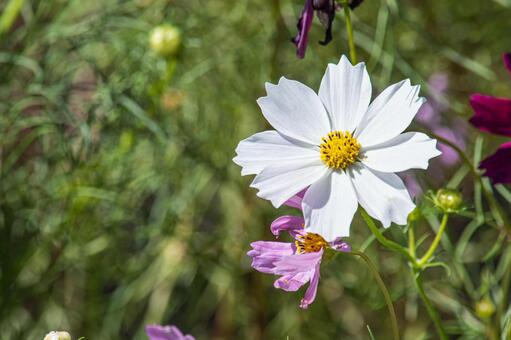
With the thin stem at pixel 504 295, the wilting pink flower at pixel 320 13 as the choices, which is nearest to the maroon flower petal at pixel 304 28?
the wilting pink flower at pixel 320 13

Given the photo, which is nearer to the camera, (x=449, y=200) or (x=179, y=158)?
(x=449, y=200)

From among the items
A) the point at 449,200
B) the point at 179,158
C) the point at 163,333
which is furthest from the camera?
the point at 179,158

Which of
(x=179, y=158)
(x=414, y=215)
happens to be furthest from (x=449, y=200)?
(x=179, y=158)

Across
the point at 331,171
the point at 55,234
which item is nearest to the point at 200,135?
the point at 55,234

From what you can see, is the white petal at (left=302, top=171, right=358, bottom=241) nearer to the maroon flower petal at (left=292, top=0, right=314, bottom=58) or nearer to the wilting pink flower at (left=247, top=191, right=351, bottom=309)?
the wilting pink flower at (left=247, top=191, right=351, bottom=309)

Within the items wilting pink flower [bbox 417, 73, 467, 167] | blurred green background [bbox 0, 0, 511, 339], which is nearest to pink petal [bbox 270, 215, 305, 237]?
blurred green background [bbox 0, 0, 511, 339]

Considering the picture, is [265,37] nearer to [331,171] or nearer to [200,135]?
[200,135]

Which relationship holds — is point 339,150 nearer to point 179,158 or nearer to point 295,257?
point 295,257
